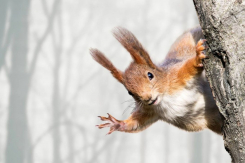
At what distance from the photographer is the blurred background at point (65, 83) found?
5.08 m

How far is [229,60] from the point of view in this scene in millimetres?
1383

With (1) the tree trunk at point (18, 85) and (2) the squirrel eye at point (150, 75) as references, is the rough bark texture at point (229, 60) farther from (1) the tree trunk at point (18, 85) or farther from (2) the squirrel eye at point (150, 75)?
(1) the tree trunk at point (18, 85)

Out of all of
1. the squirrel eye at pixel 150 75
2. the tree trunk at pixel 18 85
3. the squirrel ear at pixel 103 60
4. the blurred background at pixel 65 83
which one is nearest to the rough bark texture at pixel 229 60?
the squirrel eye at pixel 150 75

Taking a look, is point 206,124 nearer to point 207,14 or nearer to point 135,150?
point 207,14

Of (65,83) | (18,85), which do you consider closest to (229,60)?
(65,83)

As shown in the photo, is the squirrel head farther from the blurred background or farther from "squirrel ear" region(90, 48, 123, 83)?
the blurred background

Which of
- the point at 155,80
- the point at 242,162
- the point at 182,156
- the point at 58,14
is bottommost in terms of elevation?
the point at 182,156

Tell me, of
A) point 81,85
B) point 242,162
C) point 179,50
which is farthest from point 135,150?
point 242,162

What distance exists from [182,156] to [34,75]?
7.12 feet

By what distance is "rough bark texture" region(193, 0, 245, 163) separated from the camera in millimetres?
1358

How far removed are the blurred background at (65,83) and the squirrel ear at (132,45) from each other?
10.2ft

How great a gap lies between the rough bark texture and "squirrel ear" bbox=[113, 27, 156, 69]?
464 mm

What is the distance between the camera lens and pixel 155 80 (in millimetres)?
1979

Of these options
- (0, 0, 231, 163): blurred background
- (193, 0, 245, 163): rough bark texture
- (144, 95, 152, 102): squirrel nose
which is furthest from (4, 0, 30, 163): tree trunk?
(193, 0, 245, 163): rough bark texture
